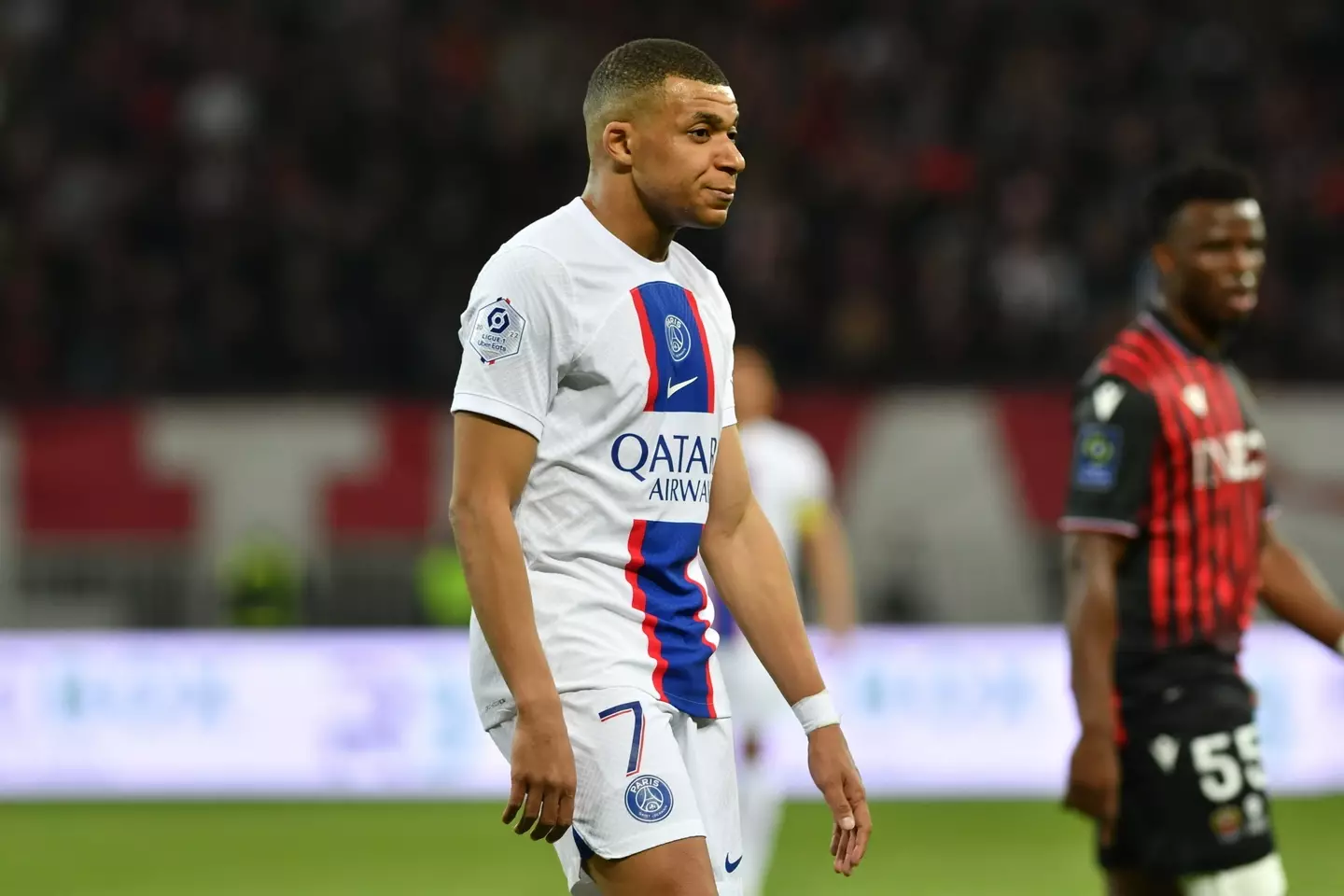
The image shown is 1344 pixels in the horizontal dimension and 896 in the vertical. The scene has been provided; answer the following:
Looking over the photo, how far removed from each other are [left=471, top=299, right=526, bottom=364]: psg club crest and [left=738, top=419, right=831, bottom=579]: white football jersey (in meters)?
4.51

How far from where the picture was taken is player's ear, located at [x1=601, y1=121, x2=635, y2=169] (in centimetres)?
360

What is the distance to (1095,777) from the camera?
4.38 meters

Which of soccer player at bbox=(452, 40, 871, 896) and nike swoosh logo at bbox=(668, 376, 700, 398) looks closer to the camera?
soccer player at bbox=(452, 40, 871, 896)

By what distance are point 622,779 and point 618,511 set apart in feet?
1.57

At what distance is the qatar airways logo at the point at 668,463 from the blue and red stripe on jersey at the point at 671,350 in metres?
0.06

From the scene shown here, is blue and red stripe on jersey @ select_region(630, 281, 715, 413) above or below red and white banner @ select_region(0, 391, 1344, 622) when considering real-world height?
above

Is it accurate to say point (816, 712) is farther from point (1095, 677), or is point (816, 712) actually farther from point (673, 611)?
point (1095, 677)

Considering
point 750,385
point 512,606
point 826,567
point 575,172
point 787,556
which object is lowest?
point 826,567

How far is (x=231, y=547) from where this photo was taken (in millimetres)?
13484

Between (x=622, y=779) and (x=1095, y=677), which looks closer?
(x=622, y=779)

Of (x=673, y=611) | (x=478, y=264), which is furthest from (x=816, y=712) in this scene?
(x=478, y=264)

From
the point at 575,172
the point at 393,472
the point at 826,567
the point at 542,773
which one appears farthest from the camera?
the point at 575,172

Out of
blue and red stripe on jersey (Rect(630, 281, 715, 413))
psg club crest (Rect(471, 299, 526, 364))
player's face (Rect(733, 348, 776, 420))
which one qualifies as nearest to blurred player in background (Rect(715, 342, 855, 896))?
player's face (Rect(733, 348, 776, 420))

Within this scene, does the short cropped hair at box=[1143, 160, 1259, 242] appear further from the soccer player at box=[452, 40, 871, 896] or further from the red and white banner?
the red and white banner
